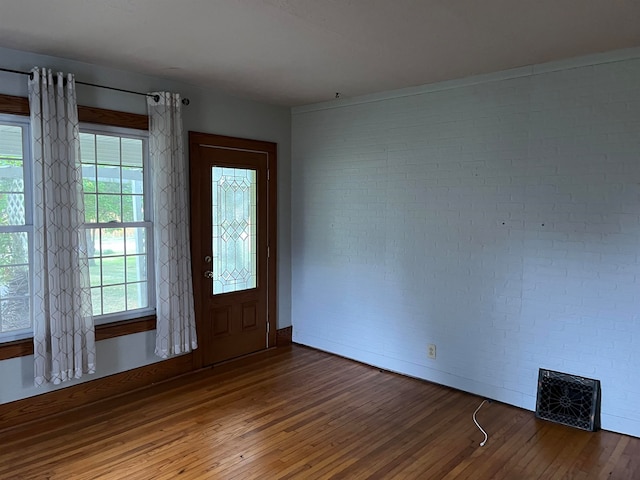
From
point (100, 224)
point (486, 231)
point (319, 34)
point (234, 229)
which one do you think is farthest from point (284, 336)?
point (319, 34)

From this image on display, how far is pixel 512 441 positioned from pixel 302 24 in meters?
2.89

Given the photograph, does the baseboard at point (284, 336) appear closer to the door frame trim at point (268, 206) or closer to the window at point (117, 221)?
the door frame trim at point (268, 206)

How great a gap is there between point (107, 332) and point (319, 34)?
2.72 meters

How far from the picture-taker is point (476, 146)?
3.77 m

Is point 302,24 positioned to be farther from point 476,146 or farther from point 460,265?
point 460,265

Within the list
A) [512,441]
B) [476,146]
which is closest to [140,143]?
[476,146]

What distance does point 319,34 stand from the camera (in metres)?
2.84

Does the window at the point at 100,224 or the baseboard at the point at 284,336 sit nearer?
the window at the point at 100,224

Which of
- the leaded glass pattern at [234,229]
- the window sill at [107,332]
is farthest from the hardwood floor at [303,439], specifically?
the leaded glass pattern at [234,229]

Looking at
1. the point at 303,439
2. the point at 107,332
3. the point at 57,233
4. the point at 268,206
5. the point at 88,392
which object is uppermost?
the point at 268,206

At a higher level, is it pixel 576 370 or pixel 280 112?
pixel 280 112

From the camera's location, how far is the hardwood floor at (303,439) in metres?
2.75

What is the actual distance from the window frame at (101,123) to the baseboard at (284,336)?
1493 mm

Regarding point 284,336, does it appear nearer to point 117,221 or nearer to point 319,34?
point 117,221
